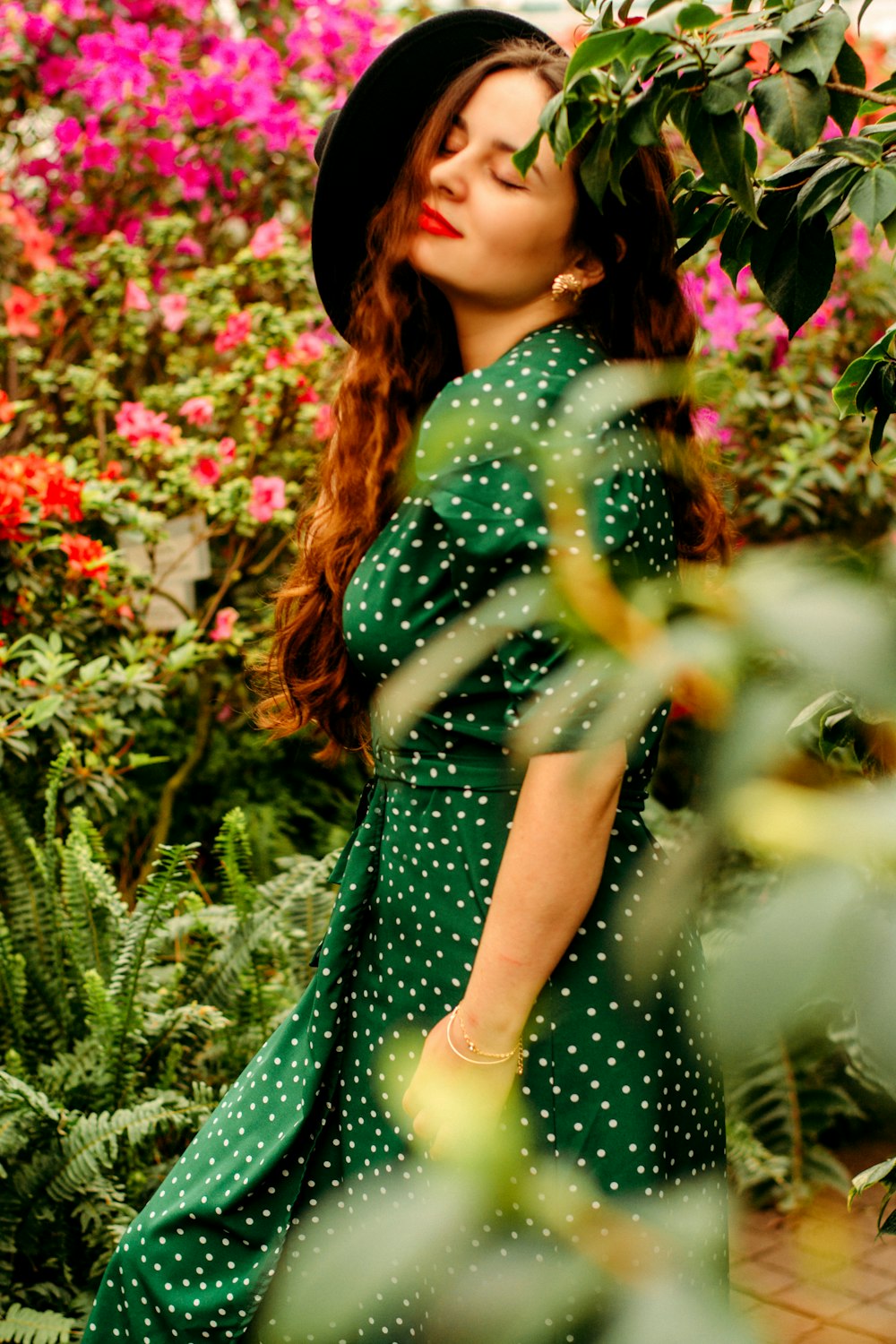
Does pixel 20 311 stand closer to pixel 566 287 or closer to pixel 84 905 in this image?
pixel 84 905

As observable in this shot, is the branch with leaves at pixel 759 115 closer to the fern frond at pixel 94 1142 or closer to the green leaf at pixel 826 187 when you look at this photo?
the green leaf at pixel 826 187

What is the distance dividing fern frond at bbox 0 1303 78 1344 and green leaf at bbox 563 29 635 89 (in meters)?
2.04

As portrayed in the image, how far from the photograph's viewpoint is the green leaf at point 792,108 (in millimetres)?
970

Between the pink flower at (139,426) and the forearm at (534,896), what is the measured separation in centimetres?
261

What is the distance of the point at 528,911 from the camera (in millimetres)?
1515

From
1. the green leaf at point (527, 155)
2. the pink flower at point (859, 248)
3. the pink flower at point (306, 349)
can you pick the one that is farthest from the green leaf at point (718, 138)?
the pink flower at point (859, 248)

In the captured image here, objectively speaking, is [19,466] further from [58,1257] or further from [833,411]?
[833,411]

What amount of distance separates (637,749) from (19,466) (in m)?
2.04

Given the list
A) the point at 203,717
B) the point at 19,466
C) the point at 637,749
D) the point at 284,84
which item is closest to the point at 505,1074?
the point at 637,749

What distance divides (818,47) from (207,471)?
310 cm

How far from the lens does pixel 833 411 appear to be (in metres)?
4.10

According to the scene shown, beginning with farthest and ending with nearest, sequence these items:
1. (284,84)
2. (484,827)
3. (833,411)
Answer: (284,84) → (833,411) → (484,827)

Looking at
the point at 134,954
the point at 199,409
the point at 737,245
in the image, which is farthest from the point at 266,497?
the point at 737,245

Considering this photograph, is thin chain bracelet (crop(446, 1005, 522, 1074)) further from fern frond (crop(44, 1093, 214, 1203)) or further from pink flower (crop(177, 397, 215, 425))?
pink flower (crop(177, 397, 215, 425))
